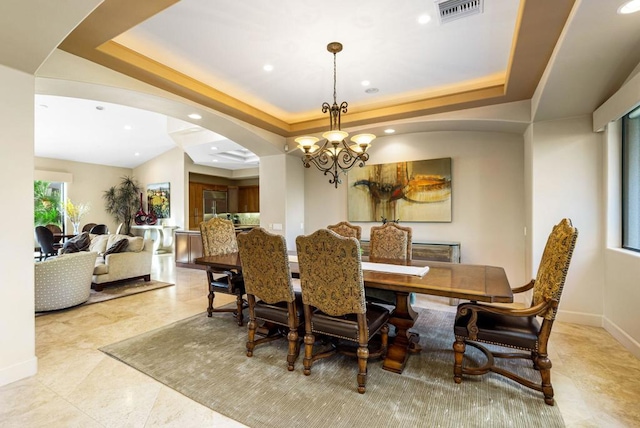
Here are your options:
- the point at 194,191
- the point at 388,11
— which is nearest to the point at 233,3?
the point at 388,11

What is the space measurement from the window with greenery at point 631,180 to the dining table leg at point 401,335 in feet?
7.57

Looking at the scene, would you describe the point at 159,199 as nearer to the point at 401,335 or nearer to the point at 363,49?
the point at 363,49

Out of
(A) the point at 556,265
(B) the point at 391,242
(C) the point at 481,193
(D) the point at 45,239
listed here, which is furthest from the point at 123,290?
(C) the point at 481,193

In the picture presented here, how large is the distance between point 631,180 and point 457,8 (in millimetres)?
2500

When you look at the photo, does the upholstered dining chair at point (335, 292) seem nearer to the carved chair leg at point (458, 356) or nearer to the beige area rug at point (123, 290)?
the carved chair leg at point (458, 356)

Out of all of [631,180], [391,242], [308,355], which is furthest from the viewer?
[391,242]

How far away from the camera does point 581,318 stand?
3.42 metres

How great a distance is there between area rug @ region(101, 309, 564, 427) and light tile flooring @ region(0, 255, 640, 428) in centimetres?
13

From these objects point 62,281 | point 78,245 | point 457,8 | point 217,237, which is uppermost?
point 457,8

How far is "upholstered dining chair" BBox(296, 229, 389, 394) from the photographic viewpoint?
2.09 meters

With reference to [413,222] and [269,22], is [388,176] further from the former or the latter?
[269,22]

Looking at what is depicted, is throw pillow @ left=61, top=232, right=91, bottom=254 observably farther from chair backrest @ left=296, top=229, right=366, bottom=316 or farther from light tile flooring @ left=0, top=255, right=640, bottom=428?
chair backrest @ left=296, top=229, right=366, bottom=316

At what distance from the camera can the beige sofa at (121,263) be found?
4918mm

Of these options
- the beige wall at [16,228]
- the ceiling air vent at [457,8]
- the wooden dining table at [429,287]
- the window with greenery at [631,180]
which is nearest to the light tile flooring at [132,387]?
the beige wall at [16,228]
